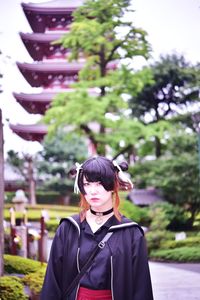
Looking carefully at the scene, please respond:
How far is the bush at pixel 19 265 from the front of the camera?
8.85ft

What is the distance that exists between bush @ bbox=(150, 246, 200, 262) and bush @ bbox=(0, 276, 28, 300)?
84cm

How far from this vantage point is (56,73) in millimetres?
3221

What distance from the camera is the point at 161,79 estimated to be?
10.8ft

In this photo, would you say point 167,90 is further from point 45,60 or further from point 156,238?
point 156,238

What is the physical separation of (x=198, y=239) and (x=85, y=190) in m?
1.40

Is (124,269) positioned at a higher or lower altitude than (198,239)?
higher

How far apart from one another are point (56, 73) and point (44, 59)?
0.41 ft

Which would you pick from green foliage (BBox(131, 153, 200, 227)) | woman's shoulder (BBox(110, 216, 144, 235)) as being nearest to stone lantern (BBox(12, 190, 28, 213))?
green foliage (BBox(131, 153, 200, 227))

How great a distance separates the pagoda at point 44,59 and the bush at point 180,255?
3.49 ft

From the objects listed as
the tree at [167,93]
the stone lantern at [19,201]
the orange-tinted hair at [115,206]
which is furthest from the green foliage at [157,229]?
the orange-tinted hair at [115,206]

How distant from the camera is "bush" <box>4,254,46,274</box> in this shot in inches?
106

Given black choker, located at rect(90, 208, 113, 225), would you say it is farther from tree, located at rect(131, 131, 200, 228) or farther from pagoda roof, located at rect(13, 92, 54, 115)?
tree, located at rect(131, 131, 200, 228)

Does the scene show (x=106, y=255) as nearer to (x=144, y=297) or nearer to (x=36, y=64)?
(x=144, y=297)

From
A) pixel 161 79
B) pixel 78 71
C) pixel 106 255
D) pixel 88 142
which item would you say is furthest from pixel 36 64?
pixel 106 255
